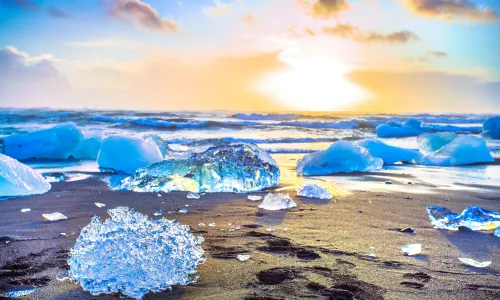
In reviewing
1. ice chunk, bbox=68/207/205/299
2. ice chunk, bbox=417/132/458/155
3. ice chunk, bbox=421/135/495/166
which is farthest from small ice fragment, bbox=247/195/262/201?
ice chunk, bbox=417/132/458/155

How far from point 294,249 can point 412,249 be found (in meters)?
0.60

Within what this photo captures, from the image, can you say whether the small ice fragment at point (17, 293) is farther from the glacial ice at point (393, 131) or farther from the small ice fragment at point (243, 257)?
the glacial ice at point (393, 131)

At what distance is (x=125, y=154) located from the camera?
4.89m

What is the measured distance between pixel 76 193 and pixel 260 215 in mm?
1832

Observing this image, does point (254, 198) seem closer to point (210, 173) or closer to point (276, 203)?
point (276, 203)

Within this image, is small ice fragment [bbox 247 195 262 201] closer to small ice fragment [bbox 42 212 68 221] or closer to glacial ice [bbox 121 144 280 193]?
glacial ice [bbox 121 144 280 193]

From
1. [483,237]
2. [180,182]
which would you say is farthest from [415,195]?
[180,182]

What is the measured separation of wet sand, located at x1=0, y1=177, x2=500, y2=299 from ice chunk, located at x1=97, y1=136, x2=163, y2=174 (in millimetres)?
1409

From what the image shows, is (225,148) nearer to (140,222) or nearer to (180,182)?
(180,182)

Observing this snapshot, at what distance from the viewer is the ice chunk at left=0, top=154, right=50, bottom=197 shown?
3.40 m

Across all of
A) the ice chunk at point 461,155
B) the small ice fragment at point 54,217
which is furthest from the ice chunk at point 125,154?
the ice chunk at point 461,155

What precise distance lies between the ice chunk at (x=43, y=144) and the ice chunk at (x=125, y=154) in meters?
1.80

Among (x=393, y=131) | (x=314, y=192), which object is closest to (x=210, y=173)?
(x=314, y=192)

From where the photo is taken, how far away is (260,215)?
280 cm
